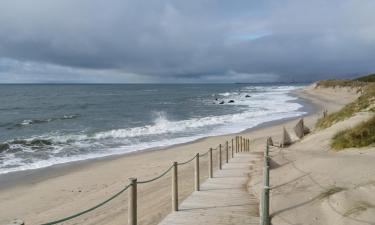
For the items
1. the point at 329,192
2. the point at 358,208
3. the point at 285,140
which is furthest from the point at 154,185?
the point at 358,208

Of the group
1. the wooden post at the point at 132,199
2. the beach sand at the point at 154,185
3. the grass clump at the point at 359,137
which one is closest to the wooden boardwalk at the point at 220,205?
the beach sand at the point at 154,185

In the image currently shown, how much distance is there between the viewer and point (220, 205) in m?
7.39

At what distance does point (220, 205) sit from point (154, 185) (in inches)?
183

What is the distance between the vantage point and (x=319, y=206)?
6.11 meters

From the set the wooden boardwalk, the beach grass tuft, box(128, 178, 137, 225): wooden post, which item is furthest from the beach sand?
box(128, 178, 137, 225): wooden post

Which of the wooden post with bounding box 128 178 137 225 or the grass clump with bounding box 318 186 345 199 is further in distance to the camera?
the grass clump with bounding box 318 186 345 199

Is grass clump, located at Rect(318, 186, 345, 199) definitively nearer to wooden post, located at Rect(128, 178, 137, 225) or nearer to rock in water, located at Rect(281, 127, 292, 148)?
wooden post, located at Rect(128, 178, 137, 225)

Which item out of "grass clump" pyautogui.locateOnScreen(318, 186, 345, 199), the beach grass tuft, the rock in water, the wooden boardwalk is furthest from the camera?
the rock in water

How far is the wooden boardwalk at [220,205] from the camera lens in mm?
6539

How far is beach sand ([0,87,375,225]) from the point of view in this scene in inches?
255

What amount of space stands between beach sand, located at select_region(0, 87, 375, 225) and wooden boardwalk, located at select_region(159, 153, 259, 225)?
1.34 feet

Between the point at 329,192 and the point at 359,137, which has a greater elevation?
the point at 359,137

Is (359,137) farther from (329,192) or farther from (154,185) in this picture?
(154,185)

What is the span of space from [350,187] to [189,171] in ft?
25.7
